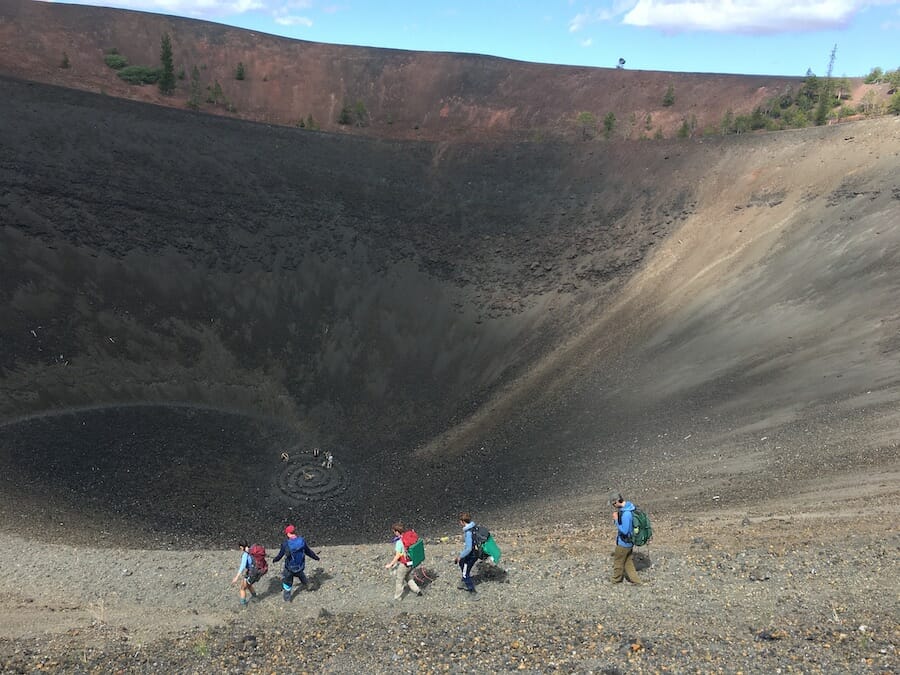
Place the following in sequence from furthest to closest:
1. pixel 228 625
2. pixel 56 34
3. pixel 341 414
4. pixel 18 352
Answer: pixel 56 34, pixel 341 414, pixel 18 352, pixel 228 625

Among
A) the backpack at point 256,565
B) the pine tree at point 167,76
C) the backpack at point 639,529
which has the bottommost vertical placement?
the backpack at point 256,565

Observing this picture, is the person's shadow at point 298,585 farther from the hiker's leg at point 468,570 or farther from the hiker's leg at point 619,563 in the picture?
the hiker's leg at point 619,563

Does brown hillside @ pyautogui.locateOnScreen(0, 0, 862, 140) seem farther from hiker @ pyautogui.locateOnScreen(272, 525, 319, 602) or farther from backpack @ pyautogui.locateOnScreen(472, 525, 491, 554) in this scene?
backpack @ pyautogui.locateOnScreen(472, 525, 491, 554)

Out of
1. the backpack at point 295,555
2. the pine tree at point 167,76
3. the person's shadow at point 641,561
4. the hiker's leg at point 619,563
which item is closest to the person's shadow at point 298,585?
the backpack at point 295,555

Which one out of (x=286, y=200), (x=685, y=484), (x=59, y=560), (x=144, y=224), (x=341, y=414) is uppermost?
(x=286, y=200)

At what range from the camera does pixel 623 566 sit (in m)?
10.5

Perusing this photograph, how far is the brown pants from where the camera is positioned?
411 inches

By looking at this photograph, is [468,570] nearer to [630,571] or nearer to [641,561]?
[630,571]

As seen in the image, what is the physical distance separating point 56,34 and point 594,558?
200 feet

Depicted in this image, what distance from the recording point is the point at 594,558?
11.7 metres

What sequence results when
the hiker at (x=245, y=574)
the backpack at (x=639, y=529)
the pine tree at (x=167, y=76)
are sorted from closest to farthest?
the backpack at (x=639, y=529), the hiker at (x=245, y=574), the pine tree at (x=167, y=76)

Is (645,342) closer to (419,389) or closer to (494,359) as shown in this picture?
(494,359)

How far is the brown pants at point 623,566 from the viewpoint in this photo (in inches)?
411

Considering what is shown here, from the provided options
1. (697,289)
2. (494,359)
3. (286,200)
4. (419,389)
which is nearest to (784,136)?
(697,289)
